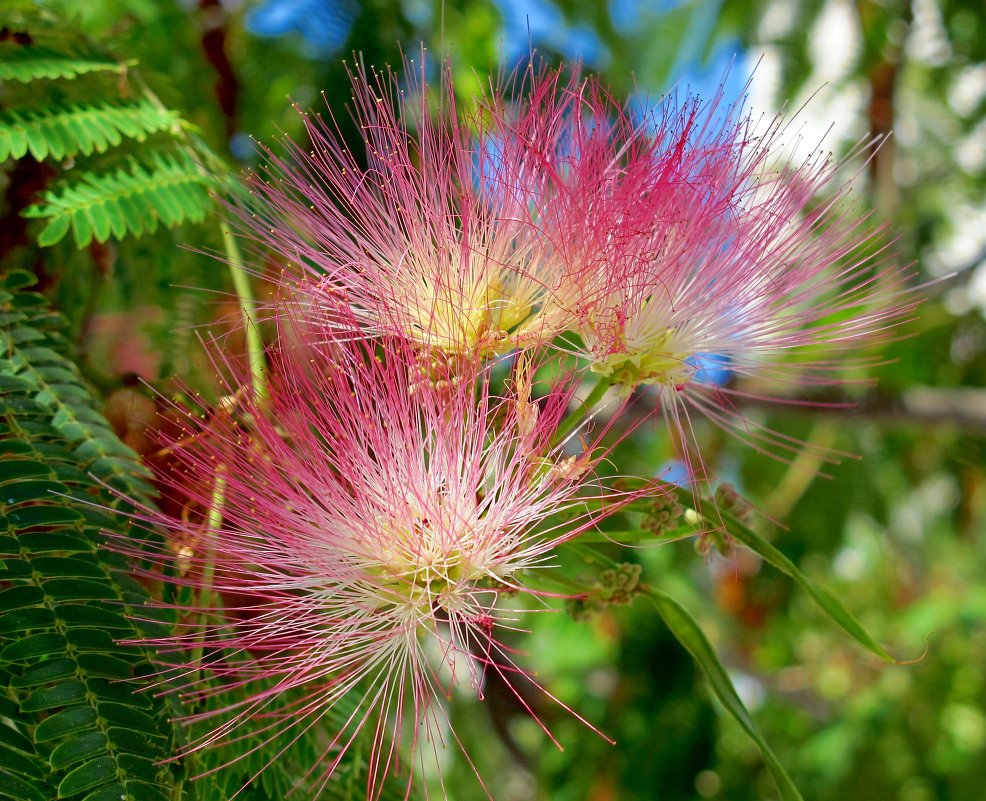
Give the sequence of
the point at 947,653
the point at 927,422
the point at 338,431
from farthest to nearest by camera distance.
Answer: the point at 947,653
the point at 927,422
the point at 338,431

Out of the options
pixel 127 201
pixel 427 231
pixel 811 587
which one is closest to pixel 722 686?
pixel 811 587

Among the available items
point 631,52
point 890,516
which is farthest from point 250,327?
point 890,516

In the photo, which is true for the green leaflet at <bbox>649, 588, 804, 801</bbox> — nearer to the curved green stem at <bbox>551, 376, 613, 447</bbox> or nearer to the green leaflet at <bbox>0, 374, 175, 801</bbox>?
the curved green stem at <bbox>551, 376, 613, 447</bbox>

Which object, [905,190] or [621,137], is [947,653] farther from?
[621,137]

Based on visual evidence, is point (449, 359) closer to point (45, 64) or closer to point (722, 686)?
point (722, 686)

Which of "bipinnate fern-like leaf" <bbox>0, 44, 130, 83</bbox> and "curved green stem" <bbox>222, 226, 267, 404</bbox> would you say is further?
"bipinnate fern-like leaf" <bbox>0, 44, 130, 83</bbox>

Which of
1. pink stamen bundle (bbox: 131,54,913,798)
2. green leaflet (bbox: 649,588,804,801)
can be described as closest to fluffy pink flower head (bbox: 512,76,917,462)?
pink stamen bundle (bbox: 131,54,913,798)

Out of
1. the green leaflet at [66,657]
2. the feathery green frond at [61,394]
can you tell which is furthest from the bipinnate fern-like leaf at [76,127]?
the green leaflet at [66,657]
